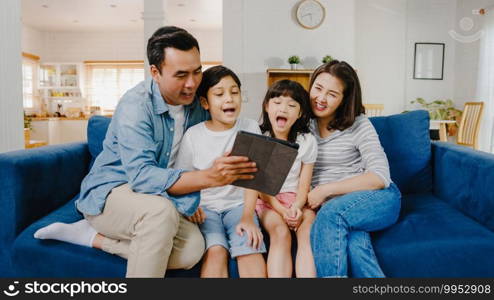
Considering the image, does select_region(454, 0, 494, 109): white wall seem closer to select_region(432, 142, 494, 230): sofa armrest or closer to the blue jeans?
select_region(432, 142, 494, 230): sofa armrest

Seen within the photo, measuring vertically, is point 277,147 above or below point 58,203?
above

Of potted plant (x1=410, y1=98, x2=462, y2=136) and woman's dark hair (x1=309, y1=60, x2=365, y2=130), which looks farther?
potted plant (x1=410, y1=98, x2=462, y2=136)

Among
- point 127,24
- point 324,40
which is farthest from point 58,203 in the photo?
point 127,24

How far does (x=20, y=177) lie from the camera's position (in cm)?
145

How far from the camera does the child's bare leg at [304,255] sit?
126 cm

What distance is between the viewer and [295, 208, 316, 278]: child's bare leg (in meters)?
1.26

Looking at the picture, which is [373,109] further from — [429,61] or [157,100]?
[157,100]

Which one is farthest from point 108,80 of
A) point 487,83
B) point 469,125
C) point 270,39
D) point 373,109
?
point 487,83

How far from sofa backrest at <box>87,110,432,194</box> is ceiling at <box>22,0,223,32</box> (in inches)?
230

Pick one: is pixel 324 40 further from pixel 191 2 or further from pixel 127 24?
pixel 127 24

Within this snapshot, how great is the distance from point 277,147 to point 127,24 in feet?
29.6

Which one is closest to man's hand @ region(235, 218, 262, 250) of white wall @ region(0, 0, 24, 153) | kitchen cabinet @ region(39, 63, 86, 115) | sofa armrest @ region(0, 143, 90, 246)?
sofa armrest @ region(0, 143, 90, 246)

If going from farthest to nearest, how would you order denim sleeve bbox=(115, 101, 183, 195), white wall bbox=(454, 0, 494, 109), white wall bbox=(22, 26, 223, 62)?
white wall bbox=(22, 26, 223, 62)
white wall bbox=(454, 0, 494, 109)
denim sleeve bbox=(115, 101, 183, 195)

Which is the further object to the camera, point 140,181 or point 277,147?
point 140,181
